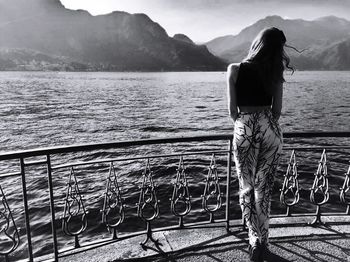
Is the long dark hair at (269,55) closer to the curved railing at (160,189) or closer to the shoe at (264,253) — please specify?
the curved railing at (160,189)

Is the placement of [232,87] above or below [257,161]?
above

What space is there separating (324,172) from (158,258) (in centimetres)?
288

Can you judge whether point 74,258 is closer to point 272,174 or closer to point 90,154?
point 272,174

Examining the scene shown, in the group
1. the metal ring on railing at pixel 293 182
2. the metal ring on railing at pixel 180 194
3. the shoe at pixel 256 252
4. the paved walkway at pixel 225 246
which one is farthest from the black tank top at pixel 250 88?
the paved walkway at pixel 225 246

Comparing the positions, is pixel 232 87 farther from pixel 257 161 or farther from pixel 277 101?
pixel 257 161

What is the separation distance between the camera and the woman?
10.5 ft

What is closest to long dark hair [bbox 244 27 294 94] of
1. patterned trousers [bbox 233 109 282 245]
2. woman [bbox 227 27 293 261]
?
woman [bbox 227 27 293 261]

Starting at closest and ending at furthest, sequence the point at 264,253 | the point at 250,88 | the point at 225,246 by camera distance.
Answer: the point at 250,88 → the point at 264,253 → the point at 225,246

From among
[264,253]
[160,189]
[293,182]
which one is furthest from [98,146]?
[160,189]

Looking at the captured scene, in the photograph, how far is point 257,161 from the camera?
352cm

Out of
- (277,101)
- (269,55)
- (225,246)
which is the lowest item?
(225,246)

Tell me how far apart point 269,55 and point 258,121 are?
670 millimetres

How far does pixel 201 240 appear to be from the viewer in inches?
167

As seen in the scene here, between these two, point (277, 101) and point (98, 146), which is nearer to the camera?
point (277, 101)
